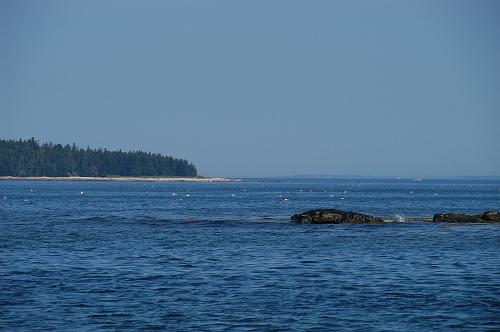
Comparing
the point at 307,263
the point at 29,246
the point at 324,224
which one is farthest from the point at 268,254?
the point at 324,224

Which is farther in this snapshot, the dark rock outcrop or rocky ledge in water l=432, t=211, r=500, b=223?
the dark rock outcrop

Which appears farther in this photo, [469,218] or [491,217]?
[491,217]

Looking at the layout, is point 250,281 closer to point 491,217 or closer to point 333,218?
point 333,218

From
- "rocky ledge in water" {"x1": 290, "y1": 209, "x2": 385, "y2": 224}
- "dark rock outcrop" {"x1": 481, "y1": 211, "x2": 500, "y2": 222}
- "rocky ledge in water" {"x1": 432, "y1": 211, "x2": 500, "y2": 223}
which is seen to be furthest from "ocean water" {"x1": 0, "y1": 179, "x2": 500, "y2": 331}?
"dark rock outcrop" {"x1": 481, "y1": 211, "x2": 500, "y2": 222}

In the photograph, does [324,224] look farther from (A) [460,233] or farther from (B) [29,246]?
(B) [29,246]

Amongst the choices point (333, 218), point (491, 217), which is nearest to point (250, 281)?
point (333, 218)

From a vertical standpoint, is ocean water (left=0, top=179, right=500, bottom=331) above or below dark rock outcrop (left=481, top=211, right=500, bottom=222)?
below

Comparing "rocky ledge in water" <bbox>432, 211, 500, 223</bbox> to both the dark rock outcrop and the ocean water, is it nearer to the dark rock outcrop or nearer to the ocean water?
the dark rock outcrop

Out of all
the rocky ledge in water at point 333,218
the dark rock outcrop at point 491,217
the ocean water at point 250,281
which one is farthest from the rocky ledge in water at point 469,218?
the ocean water at point 250,281

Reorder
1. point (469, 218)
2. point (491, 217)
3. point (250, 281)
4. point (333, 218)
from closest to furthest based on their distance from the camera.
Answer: point (250, 281)
point (333, 218)
point (469, 218)
point (491, 217)

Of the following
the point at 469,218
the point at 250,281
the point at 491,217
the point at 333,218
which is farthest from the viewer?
the point at 491,217

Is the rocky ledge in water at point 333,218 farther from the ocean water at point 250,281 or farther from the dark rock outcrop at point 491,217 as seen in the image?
the ocean water at point 250,281

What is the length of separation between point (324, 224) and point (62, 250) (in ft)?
89.3

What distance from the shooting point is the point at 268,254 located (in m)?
42.1
